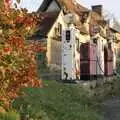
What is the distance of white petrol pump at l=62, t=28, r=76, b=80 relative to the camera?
2131cm

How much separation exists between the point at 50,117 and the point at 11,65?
5.74 meters

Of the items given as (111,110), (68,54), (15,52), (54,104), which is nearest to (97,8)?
(68,54)

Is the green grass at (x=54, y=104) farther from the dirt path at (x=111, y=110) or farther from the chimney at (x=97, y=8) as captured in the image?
the chimney at (x=97, y=8)

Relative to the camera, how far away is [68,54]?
21500 millimetres

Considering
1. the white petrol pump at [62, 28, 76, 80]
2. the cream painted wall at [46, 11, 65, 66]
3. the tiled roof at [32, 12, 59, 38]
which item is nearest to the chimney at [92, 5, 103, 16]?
the tiled roof at [32, 12, 59, 38]

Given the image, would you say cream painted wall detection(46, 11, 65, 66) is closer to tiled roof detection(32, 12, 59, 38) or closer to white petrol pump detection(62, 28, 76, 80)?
tiled roof detection(32, 12, 59, 38)

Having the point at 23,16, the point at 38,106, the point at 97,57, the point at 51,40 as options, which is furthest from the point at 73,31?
the point at 51,40

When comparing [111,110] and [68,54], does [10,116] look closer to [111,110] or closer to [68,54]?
[111,110]

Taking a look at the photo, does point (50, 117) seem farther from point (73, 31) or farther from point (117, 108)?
point (73, 31)

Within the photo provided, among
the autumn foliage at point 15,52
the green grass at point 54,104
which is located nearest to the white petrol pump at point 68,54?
the green grass at point 54,104

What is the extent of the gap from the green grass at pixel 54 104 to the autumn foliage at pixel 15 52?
150 inches

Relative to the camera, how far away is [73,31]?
2139cm

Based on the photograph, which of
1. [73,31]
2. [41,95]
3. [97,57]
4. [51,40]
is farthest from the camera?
[51,40]

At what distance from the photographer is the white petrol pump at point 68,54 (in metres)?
21.3
